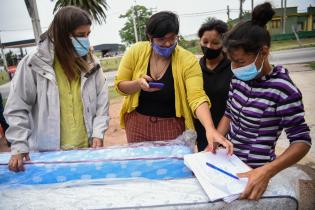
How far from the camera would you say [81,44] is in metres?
1.82

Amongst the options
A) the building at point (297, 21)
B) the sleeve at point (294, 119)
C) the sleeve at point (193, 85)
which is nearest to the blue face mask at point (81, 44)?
the sleeve at point (193, 85)

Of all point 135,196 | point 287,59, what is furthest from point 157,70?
point 287,59

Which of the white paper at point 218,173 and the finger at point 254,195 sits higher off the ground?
the white paper at point 218,173

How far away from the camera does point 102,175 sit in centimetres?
143

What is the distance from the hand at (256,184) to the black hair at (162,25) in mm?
970

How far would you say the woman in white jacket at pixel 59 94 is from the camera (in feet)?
5.46

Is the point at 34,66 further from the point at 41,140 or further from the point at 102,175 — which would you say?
the point at 102,175

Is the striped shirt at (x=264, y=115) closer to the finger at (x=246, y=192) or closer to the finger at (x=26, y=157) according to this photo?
the finger at (x=246, y=192)

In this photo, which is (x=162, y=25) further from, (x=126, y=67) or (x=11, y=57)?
(x=11, y=57)

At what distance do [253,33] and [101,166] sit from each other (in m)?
0.95

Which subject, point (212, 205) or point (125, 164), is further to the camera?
point (125, 164)

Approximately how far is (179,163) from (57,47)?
3.26 feet

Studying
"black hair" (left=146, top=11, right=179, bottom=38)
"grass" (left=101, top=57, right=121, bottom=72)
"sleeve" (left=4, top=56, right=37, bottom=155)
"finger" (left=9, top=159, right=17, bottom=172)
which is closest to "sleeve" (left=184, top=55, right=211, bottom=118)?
"black hair" (left=146, top=11, right=179, bottom=38)

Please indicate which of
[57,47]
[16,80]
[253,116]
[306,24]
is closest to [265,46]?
[253,116]
